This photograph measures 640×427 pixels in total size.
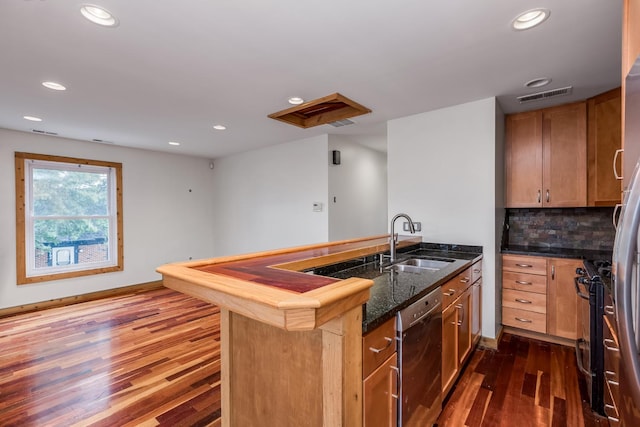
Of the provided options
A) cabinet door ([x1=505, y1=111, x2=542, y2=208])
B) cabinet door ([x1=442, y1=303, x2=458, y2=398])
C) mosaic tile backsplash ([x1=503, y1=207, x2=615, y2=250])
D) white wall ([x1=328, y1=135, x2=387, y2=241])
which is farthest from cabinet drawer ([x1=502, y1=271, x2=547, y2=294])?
white wall ([x1=328, y1=135, x2=387, y2=241])

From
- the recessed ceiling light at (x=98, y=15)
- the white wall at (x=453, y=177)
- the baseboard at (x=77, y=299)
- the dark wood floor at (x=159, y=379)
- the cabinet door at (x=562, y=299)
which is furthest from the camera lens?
the baseboard at (x=77, y=299)

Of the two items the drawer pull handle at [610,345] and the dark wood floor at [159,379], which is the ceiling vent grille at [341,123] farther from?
the drawer pull handle at [610,345]

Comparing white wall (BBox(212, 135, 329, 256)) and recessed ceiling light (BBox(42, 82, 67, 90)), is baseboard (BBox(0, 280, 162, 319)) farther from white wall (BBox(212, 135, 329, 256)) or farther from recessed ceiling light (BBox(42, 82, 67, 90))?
recessed ceiling light (BBox(42, 82, 67, 90))

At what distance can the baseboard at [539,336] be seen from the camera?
2809mm

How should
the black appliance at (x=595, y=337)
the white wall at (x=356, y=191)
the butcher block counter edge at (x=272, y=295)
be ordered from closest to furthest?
the butcher block counter edge at (x=272, y=295) < the black appliance at (x=595, y=337) < the white wall at (x=356, y=191)

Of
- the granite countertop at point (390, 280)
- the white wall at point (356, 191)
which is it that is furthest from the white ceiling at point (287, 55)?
the granite countertop at point (390, 280)

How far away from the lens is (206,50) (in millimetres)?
1971

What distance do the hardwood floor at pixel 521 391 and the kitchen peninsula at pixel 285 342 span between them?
1.25 metres

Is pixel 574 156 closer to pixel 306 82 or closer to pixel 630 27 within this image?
pixel 630 27

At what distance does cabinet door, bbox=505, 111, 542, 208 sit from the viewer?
3.13m

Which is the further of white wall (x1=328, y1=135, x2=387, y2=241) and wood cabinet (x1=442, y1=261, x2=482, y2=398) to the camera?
white wall (x1=328, y1=135, x2=387, y2=241)

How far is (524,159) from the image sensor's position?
10.5 feet

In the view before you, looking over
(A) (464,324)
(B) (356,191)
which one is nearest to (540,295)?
(A) (464,324)

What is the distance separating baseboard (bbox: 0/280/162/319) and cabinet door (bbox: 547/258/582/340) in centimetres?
574
